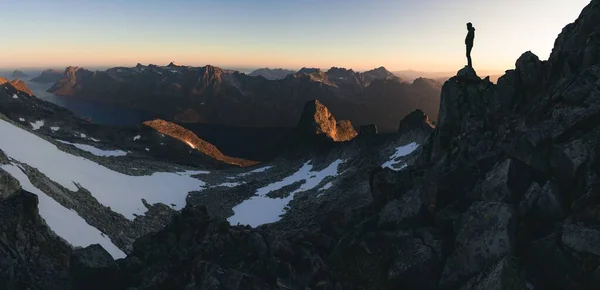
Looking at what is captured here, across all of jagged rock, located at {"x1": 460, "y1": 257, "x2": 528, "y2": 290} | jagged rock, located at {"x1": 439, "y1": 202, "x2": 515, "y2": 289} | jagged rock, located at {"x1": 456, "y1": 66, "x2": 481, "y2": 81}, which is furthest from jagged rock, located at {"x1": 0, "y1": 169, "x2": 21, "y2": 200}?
jagged rock, located at {"x1": 456, "y1": 66, "x2": 481, "y2": 81}

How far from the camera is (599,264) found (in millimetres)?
13500

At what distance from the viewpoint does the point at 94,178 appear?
193ft

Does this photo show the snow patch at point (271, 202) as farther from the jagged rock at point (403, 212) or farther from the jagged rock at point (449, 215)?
the jagged rock at point (449, 215)

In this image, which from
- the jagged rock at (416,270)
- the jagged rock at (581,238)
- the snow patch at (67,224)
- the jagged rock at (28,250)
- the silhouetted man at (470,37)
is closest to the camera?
the jagged rock at (581,238)

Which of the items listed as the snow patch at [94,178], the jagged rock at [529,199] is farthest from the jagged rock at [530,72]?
the snow patch at [94,178]

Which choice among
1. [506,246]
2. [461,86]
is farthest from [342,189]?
[506,246]

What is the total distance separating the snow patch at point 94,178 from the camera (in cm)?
5097

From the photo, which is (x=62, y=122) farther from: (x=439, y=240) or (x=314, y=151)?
(x=439, y=240)

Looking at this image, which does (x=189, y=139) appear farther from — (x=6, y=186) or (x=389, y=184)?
(x=389, y=184)

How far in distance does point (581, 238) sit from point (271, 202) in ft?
185

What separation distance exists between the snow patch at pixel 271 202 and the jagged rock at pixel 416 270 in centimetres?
4212

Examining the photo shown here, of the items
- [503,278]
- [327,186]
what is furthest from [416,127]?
[503,278]

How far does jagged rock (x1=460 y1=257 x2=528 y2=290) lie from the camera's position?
13594 millimetres

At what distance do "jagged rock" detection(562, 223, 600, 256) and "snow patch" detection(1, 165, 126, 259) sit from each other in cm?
3380
